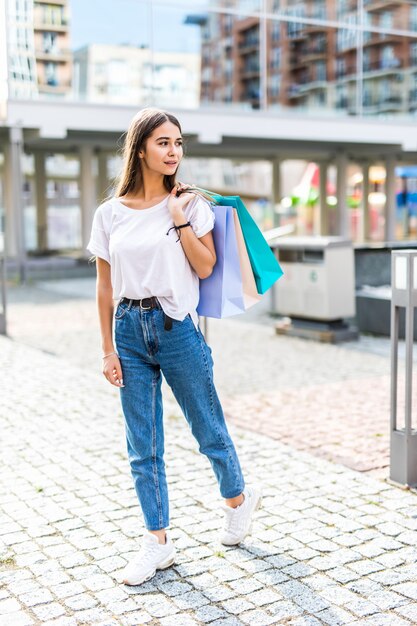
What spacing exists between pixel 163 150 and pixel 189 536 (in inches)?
71.5

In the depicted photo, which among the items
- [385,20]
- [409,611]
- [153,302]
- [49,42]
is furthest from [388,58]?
[409,611]

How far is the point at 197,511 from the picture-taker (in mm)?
4262

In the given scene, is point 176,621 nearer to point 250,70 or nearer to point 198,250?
point 198,250

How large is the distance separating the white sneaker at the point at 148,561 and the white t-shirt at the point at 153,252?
3.21ft

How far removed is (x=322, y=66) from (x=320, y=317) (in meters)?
15.3

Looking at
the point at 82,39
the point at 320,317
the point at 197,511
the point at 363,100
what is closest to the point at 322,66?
the point at 363,100

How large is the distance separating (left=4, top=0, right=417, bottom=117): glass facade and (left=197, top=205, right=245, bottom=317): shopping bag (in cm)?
1652

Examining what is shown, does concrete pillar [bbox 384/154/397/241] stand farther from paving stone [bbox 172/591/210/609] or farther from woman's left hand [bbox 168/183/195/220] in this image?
paving stone [bbox 172/591/210/609]

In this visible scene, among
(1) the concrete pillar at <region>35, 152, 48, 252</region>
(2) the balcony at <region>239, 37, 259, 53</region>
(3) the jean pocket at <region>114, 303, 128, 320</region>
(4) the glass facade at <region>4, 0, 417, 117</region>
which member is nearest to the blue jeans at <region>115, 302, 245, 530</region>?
(3) the jean pocket at <region>114, 303, 128, 320</region>

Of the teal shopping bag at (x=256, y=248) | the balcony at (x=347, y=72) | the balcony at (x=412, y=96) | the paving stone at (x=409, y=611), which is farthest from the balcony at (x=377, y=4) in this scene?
the paving stone at (x=409, y=611)

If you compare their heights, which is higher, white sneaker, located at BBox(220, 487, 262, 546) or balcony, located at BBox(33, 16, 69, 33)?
balcony, located at BBox(33, 16, 69, 33)

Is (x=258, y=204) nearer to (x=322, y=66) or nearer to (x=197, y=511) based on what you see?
(x=322, y=66)

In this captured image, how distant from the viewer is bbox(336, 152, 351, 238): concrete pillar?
91.1 feet

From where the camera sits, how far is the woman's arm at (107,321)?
3.38m
